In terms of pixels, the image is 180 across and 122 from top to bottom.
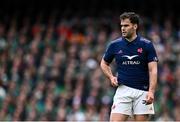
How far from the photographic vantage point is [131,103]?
31.1 ft

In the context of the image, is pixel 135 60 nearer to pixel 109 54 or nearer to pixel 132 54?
pixel 132 54

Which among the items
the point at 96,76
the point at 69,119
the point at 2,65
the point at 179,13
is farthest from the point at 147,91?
the point at 179,13

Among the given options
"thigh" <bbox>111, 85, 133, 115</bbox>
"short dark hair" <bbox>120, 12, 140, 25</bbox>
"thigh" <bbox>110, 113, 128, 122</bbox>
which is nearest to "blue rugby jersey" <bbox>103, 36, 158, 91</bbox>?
"thigh" <bbox>111, 85, 133, 115</bbox>

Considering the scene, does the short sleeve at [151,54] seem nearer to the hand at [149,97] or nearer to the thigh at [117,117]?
the hand at [149,97]

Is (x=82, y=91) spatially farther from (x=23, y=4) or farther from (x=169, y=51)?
(x=23, y=4)

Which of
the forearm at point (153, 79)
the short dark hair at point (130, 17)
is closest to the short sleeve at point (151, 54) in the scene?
the forearm at point (153, 79)

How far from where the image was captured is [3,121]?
632 inches

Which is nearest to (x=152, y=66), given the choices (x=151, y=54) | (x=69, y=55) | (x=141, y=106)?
(x=151, y=54)

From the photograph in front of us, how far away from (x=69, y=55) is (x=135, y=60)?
927 centimetres

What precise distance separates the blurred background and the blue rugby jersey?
612 cm

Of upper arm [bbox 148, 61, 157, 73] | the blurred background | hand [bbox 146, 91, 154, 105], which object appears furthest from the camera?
the blurred background

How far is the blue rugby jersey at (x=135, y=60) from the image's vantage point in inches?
372

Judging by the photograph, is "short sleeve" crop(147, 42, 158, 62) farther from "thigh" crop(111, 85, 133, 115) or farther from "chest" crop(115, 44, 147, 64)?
"thigh" crop(111, 85, 133, 115)

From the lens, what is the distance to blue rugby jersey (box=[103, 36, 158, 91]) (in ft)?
31.0
